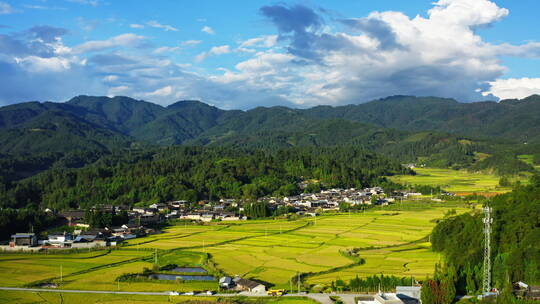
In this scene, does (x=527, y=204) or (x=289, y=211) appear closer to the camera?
(x=527, y=204)

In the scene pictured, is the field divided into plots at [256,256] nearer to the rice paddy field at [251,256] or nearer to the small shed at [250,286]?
the rice paddy field at [251,256]

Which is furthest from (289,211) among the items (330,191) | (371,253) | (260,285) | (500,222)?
(260,285)

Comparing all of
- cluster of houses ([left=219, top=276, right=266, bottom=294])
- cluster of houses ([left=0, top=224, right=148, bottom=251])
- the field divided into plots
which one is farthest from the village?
cluster of houses ([left=219, top=276, right=266, bottom=294])

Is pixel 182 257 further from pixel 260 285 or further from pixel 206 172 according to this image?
pixel 206 172

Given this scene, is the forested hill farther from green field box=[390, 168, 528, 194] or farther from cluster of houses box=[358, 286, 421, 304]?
green field box=[390, 168, 528, 194]

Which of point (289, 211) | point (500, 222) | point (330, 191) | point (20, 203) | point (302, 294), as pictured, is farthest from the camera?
point (330, 191)

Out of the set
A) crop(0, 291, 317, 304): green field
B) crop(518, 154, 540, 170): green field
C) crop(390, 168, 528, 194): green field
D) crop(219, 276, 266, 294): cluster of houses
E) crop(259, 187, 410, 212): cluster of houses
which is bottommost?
crop(0, 291, 317, 304): green field

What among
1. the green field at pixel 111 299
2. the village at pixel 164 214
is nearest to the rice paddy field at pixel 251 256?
the green field at pixel 111 299

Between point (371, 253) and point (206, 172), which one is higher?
point (206, 172)
